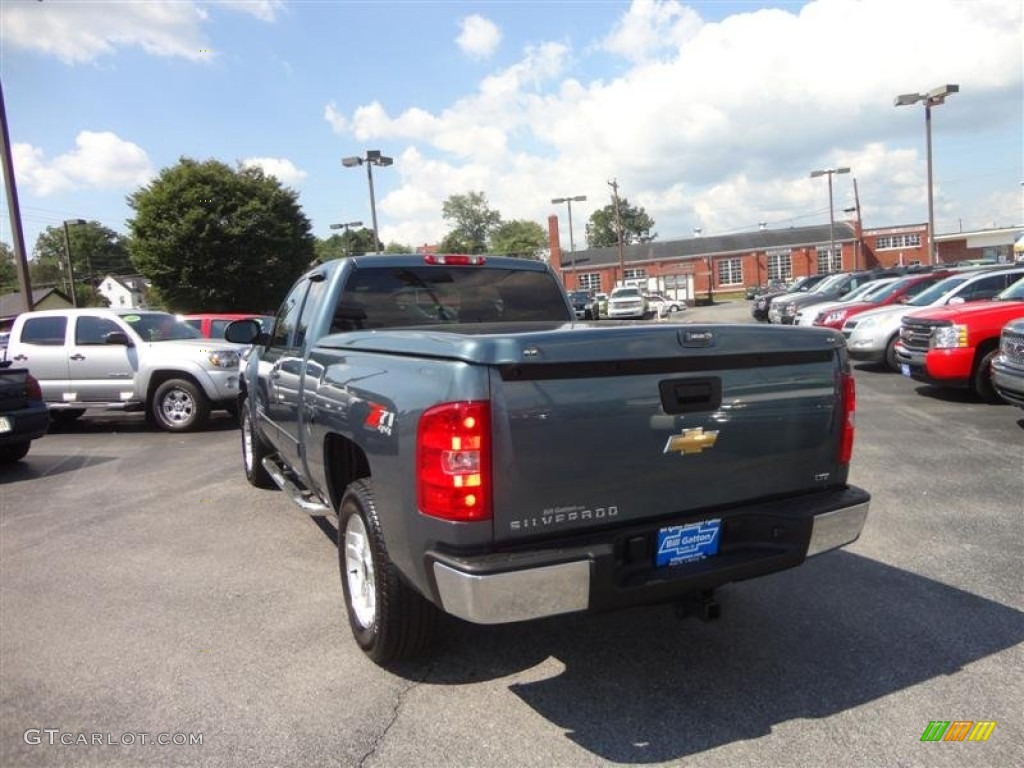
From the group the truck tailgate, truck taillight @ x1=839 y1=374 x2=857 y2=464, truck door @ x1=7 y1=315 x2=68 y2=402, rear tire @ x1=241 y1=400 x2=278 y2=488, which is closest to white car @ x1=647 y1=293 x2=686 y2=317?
truck door @ x1=7 y1=315 x2=68 y2=402

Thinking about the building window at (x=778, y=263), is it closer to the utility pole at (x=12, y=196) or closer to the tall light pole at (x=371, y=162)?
the tall light pole at (x=371, y=162)

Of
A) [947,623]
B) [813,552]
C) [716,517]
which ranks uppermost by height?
[716,517]

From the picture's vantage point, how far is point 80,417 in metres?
13.3

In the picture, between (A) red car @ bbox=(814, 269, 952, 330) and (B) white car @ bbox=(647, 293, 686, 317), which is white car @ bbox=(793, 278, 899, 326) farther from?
(B) white car @ bbox=(647, 293, 686, 317)

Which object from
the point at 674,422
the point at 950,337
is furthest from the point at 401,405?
the point at 950,337

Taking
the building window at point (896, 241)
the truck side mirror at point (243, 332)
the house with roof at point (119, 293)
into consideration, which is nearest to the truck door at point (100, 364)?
the truck side mirror at point (243, 332)

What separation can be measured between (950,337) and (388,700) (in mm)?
9479

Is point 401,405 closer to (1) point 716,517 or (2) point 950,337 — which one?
(1) point 716,517

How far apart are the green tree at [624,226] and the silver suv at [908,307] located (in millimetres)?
114604

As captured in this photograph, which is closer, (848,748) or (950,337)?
(848,748)

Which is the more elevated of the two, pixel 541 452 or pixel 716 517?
pixel 541 452

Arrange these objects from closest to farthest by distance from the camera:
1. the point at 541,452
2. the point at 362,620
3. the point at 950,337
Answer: the point at 541,452, the point at 362,620, the point at 950,337

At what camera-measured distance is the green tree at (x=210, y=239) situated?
30.5 metres

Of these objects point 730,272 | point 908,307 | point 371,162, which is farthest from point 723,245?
point 908,307
